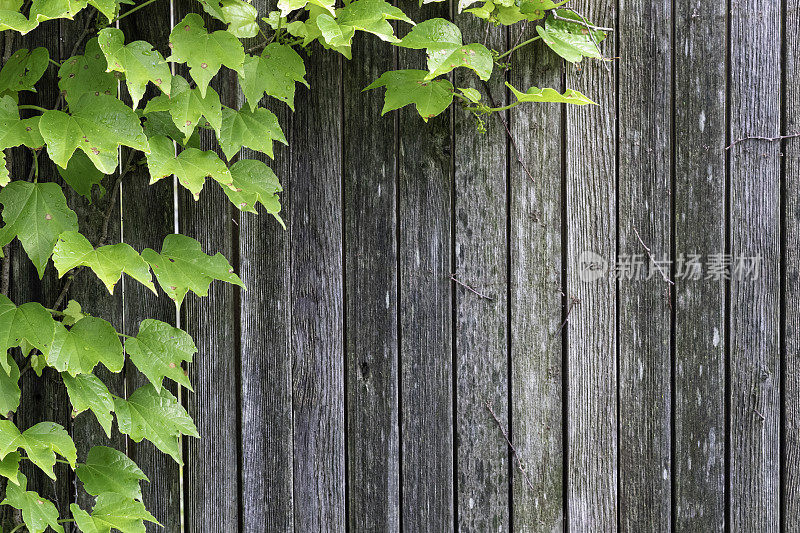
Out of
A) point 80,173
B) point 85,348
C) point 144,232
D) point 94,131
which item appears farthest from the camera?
point 144,232

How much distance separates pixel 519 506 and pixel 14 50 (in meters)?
1.64

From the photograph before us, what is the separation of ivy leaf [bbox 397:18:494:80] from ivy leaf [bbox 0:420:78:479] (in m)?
1.05

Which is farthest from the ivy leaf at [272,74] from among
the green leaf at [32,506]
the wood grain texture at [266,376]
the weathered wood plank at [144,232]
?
the green leaf at [32,506]

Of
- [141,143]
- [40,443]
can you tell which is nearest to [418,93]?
[141,143]

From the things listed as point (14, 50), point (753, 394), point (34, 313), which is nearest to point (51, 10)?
point (14, 50)

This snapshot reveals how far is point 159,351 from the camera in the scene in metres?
1.34

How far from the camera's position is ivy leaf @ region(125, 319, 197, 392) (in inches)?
51.7

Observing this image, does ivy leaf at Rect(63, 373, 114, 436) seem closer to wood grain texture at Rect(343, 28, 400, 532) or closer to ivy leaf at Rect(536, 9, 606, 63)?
wood grain texture at Rect(343, 28, 400, 532)

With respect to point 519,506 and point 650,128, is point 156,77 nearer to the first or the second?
point 650,128

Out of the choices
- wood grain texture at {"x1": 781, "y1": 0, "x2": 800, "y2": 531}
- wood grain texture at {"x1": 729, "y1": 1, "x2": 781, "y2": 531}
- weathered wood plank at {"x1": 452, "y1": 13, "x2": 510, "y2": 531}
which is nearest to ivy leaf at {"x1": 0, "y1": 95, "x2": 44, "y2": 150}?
weathered wood plank at {"x1": 452, "y1": 13, "x2": 510, "y2": 531}

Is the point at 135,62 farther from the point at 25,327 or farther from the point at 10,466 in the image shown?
the point at 10,466

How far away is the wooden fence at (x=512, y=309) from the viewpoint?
1.51 m

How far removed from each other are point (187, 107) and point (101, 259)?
0.35 metres

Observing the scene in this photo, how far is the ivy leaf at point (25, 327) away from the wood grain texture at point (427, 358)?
0.77m
